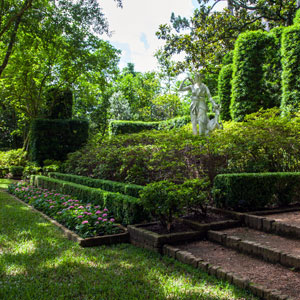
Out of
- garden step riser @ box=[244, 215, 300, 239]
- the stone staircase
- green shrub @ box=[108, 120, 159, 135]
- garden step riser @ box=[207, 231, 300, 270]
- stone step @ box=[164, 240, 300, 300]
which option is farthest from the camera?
green shrub @ box=[108, 120, 159, 135]

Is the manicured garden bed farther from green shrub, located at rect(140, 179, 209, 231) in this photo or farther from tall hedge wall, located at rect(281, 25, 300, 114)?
tall hedge wall, located at rect(281, 25, 300, 114)

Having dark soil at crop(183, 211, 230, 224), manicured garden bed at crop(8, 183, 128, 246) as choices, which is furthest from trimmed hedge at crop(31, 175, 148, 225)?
dark soil at crop(183, 211, 230, 224)

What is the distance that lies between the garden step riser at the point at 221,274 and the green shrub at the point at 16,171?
45.9ft

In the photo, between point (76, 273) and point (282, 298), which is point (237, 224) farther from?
point (76, 273)

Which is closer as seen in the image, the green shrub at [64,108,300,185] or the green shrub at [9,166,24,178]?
the green shrub at [64,108,300,185]

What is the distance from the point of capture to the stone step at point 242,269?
107 inches

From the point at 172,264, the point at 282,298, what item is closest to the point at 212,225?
the point at 172,264

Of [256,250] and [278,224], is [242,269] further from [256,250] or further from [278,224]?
[278,224]

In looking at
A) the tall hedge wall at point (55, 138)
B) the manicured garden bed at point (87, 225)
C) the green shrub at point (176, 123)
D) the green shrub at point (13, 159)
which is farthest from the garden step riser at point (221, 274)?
the green shrub at point (13, 159)

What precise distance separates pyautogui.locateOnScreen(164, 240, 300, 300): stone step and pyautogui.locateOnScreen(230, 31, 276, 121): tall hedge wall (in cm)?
→ 1186

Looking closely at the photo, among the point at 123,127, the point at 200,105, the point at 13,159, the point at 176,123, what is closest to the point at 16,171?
the point at 13,159

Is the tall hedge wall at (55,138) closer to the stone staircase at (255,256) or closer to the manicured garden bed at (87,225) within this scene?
the manicured garden bed at (87,225)

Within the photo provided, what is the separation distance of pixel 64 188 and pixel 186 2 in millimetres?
17243

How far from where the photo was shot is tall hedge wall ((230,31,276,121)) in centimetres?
1457
